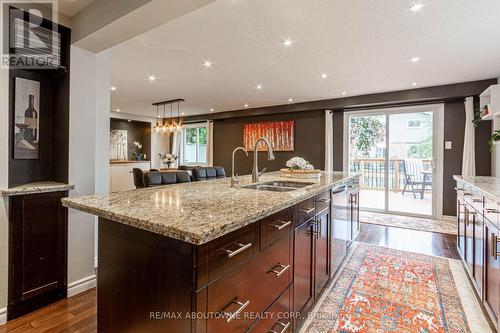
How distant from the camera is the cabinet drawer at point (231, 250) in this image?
0.95 m

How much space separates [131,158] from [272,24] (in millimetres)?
7359

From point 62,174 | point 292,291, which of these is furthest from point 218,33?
point 292,291

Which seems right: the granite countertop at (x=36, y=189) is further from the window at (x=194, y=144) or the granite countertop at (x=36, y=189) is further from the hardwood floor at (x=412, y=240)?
the window at (x=194, y=144)

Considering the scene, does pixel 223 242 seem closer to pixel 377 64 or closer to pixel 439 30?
pixel 439 30

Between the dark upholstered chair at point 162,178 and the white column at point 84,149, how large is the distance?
1436mm

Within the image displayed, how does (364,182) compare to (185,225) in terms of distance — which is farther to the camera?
(364,182)

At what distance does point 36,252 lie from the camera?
75.0 inches

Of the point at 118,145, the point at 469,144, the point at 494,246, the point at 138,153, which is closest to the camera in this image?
the point at 494,246

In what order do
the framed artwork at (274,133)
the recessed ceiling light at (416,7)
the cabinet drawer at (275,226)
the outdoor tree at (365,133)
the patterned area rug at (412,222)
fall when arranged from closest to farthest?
the cabinet drawer at (275,226) < the recessed ceiling light at (416,7) < the patterned area rug at (412,222) < the outdoor tree at (365,133) < the framed artwork at (274,133)

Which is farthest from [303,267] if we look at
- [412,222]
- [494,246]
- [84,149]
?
[412,222]

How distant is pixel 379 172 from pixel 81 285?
551 centimetres

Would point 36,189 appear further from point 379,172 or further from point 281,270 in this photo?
point 379,172

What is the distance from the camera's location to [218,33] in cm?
264

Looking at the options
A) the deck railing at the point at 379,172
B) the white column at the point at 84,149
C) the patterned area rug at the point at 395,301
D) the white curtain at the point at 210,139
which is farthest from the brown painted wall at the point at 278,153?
the white column at the point at 84,149
